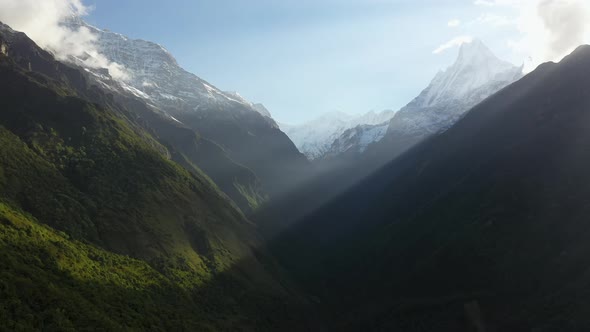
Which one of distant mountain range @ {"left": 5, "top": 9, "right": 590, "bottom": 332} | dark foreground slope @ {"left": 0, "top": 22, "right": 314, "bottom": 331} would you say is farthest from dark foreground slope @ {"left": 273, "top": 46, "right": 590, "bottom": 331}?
dark foreground slope @ {"left": 0, "top": 22, "right": 314, "bottom": 331}

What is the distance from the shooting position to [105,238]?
363 feet

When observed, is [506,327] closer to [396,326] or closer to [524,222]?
[396,326]

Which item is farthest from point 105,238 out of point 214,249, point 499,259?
point 499,259

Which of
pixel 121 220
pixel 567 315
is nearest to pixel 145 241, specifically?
pixel 121 220

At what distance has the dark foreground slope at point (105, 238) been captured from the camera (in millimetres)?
78125

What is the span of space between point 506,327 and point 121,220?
320ft

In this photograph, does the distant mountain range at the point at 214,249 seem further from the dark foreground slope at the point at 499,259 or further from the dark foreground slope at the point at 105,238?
the dark foreground slope at the point at 499,259

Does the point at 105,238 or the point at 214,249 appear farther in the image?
the point at 214,249

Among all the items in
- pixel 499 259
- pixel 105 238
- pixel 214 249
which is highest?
pixel 105 238

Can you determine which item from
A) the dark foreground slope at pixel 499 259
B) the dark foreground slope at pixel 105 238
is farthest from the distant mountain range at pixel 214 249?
the dark foreground slope at pixel 499 259

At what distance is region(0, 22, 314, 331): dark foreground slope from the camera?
78.1 m

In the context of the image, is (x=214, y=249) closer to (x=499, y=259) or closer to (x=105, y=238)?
(x=105, y=238)

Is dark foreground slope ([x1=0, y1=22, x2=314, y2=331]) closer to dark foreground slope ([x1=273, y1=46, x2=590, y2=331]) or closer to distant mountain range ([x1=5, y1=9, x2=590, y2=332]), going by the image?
distant mountain range ([x1=5, y1=9, x2=590, y2=332])

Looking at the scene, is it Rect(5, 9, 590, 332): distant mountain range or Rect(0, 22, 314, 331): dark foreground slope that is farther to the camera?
Rect(5, 9, 590, 332): distant mountain range
